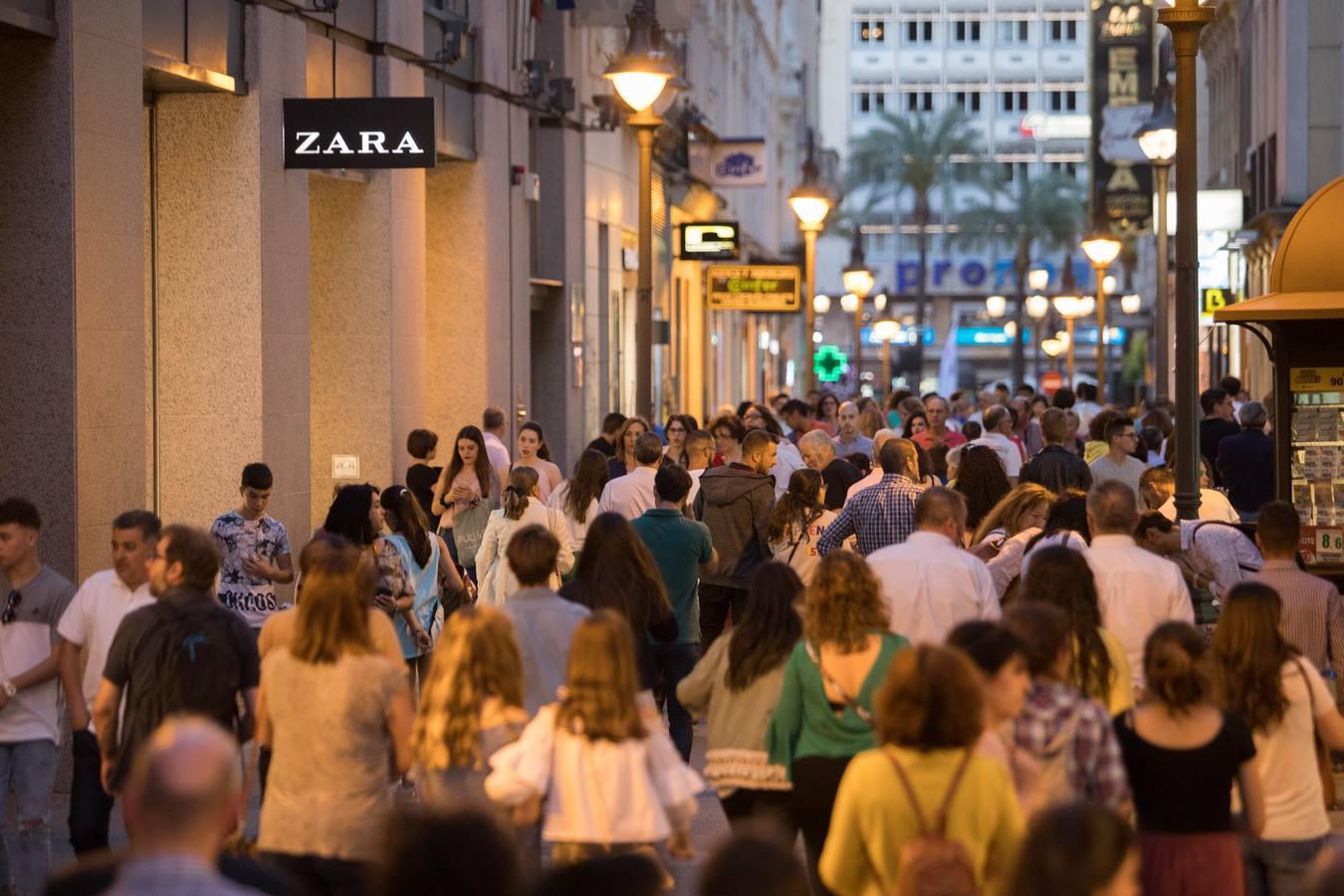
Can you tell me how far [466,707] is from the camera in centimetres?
717

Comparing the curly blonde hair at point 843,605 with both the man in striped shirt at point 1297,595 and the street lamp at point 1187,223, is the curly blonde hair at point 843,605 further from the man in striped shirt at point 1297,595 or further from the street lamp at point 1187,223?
the street lamp at point 1187,223

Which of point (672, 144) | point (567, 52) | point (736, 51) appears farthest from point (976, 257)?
point (567, 52)

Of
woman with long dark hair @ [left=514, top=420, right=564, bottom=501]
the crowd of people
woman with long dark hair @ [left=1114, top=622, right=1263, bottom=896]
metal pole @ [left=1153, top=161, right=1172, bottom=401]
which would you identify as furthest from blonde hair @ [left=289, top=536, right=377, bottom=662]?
metal pole @ [left=1153, top=161, right=1172, bottom=401]

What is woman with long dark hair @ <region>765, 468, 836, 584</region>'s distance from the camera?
1338 cm

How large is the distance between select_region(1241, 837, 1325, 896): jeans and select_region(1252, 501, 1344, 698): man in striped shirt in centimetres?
213

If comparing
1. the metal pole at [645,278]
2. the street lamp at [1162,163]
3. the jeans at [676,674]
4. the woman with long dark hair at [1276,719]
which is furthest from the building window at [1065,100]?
the woman with long dark hair at [1276,719]

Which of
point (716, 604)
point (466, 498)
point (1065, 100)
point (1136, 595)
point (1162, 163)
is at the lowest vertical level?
point (716, 604)

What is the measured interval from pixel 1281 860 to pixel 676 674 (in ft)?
16.6

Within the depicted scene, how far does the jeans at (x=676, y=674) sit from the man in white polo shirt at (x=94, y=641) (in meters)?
3.81

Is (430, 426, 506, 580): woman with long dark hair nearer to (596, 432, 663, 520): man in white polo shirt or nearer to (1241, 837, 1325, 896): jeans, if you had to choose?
(596, 432, 663, 520): man in white polo shirt

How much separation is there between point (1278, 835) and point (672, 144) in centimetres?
3166

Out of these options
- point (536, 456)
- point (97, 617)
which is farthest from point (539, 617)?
point (536, 456)

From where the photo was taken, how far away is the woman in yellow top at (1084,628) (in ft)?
25.0

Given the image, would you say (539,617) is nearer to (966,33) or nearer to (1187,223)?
(1187,223)
